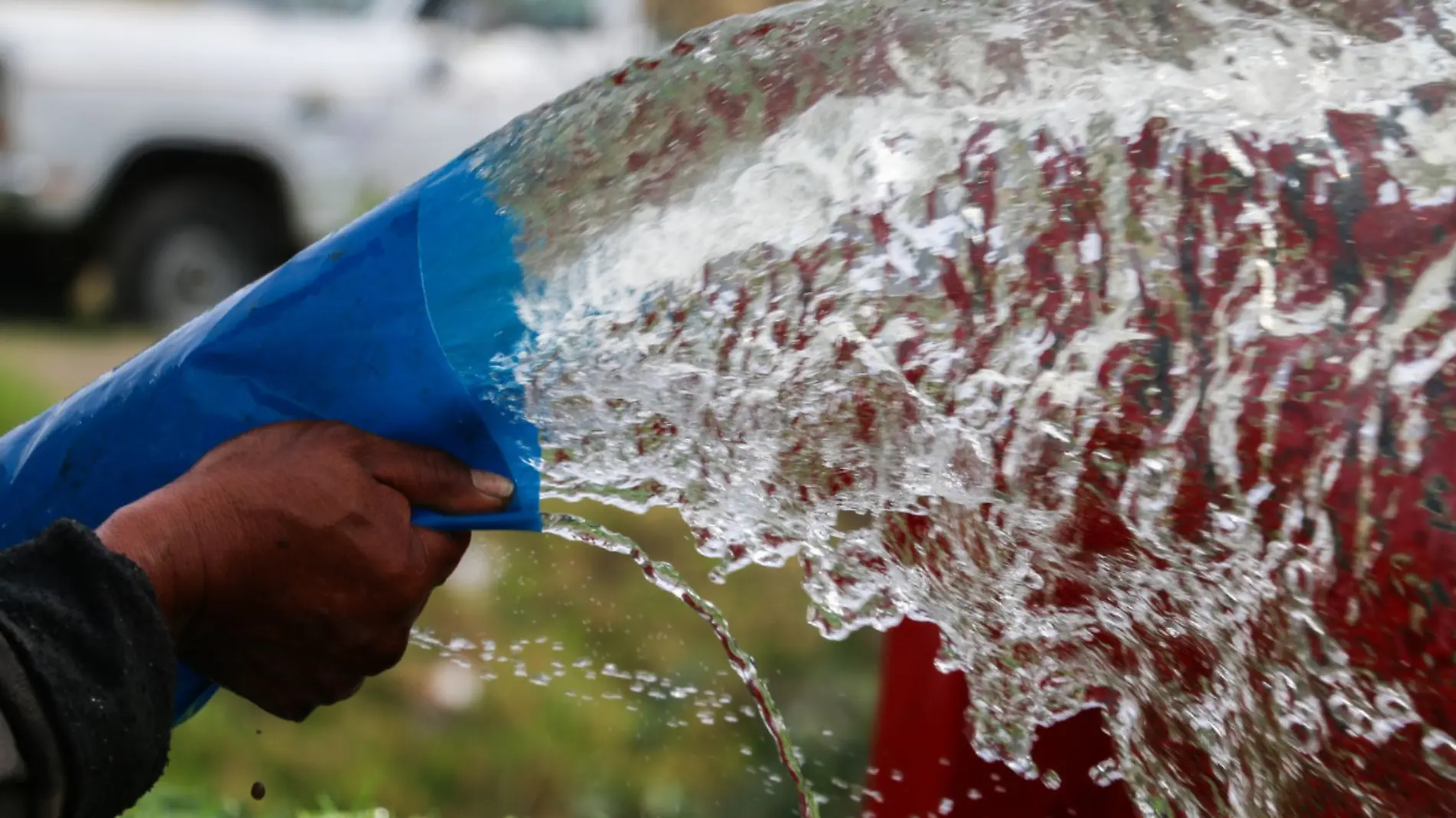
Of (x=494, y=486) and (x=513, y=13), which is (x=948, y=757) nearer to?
(x=494, y=486)

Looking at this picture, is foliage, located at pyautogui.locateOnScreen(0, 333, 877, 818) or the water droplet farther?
foliage, located at pyautogui.locateOnScreen(0, 333, 877, 818)

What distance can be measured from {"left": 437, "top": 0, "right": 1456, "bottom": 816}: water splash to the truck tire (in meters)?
5.99

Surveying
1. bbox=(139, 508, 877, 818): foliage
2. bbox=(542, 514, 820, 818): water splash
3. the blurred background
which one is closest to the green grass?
the blurred background

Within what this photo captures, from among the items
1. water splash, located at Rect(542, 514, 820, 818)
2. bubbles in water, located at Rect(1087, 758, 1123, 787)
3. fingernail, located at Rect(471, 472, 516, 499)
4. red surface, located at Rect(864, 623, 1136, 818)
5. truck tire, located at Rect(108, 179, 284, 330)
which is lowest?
truck tire, located at Rect(108, 179, 284, 330)

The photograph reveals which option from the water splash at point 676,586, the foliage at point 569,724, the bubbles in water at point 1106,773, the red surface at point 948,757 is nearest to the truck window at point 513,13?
the foliage at point 569,724

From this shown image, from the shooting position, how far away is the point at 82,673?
1.38 meters

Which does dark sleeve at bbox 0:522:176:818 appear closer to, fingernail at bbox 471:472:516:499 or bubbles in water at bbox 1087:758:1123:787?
fingernail at bbox 471:472:516:499

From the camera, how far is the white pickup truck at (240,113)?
7.05 meters

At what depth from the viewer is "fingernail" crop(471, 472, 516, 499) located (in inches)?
67.4

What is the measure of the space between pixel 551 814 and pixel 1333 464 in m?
2.47

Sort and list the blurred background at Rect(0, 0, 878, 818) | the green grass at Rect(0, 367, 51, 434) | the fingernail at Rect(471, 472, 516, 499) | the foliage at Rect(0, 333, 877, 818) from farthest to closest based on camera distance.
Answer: the blurred background at Rect(0, 0, 878, 818) < the green grass at Rect(0, 367, 51, 434) < the foliage at Rect(0, 333, 877, 818) < the fingernail at Rect(471, 472, 516, 499)

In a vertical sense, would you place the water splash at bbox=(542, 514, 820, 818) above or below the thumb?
below

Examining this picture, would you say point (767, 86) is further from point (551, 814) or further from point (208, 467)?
point (551, 814)

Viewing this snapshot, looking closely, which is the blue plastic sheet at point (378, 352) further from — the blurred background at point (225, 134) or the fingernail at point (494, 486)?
the blurred background at point (225, 134)
